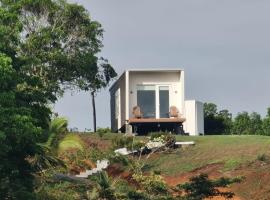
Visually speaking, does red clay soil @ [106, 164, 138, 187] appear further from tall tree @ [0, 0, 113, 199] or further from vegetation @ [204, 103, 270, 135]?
vegetation @ [204, 103, 270, 135]

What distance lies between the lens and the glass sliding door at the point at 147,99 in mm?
60531

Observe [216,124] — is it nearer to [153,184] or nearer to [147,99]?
[147,99]

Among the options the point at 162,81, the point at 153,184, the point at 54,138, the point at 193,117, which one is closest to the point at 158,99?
the point at 162,81

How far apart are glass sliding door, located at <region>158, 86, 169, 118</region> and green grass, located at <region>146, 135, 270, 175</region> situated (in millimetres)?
10667

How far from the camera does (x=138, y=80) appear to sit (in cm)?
6144

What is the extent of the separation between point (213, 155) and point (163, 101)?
17031 mm

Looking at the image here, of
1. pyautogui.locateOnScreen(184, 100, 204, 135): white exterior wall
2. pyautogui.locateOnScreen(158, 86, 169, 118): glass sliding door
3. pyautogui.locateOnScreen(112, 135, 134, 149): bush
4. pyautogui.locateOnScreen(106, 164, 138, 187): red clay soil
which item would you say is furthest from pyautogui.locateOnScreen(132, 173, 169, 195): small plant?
pyautogui.locateOnScreen(184, 100, 204, 135): white exterior wall

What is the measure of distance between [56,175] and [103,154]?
356 inches

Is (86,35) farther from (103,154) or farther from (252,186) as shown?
(252,186)

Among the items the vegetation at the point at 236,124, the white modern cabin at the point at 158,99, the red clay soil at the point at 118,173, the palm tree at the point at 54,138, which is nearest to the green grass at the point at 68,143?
the palm tree at the point at 54,138

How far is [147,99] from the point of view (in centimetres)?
6100

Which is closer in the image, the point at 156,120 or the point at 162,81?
the point at 156,120

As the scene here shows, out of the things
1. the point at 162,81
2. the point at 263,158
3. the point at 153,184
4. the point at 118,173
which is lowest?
the point at 153,184

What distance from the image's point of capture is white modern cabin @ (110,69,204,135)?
60375mm
